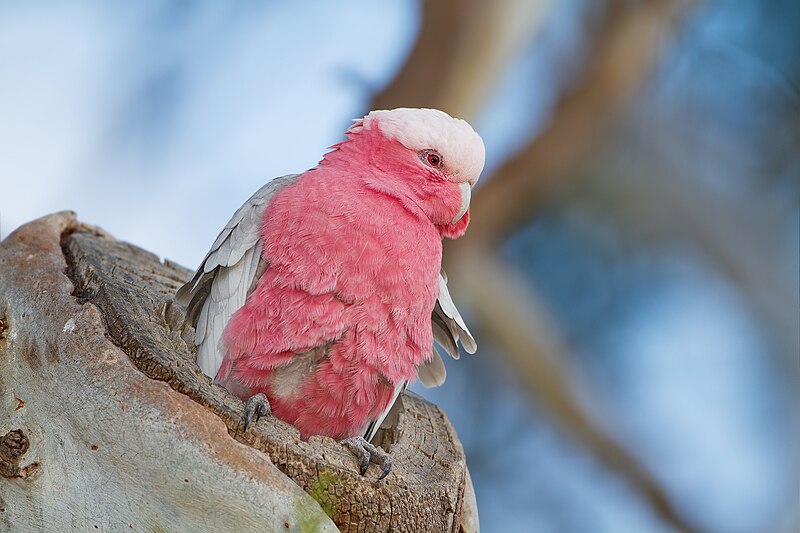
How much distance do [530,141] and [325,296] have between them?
2.32 meters

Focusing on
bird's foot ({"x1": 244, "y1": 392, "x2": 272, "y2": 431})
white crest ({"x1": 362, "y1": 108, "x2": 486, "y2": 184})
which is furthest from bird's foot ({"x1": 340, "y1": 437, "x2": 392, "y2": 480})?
white crest ({"x1": 362, "y1": 108, "x2": 486, "y2": 184})

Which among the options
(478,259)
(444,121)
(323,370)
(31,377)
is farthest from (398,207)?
(478,259)

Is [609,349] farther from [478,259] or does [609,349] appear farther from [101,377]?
[101,377]

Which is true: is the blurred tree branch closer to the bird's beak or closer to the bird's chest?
the bird's beak

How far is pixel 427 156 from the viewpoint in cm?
194

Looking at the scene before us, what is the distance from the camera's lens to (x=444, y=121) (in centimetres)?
195

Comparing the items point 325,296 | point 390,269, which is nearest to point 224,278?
point 325,296

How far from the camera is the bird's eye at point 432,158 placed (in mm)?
1936

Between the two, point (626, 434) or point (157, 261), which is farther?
point (626, 434)

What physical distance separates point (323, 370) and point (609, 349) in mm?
2803

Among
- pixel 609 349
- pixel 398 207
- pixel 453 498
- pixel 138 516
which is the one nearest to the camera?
pixel 138 516

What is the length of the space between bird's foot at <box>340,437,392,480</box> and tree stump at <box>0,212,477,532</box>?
16 millimetres

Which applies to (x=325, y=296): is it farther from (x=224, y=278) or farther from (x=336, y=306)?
(x=224, y=278)

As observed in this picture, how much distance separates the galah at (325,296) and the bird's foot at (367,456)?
18 millimetres
